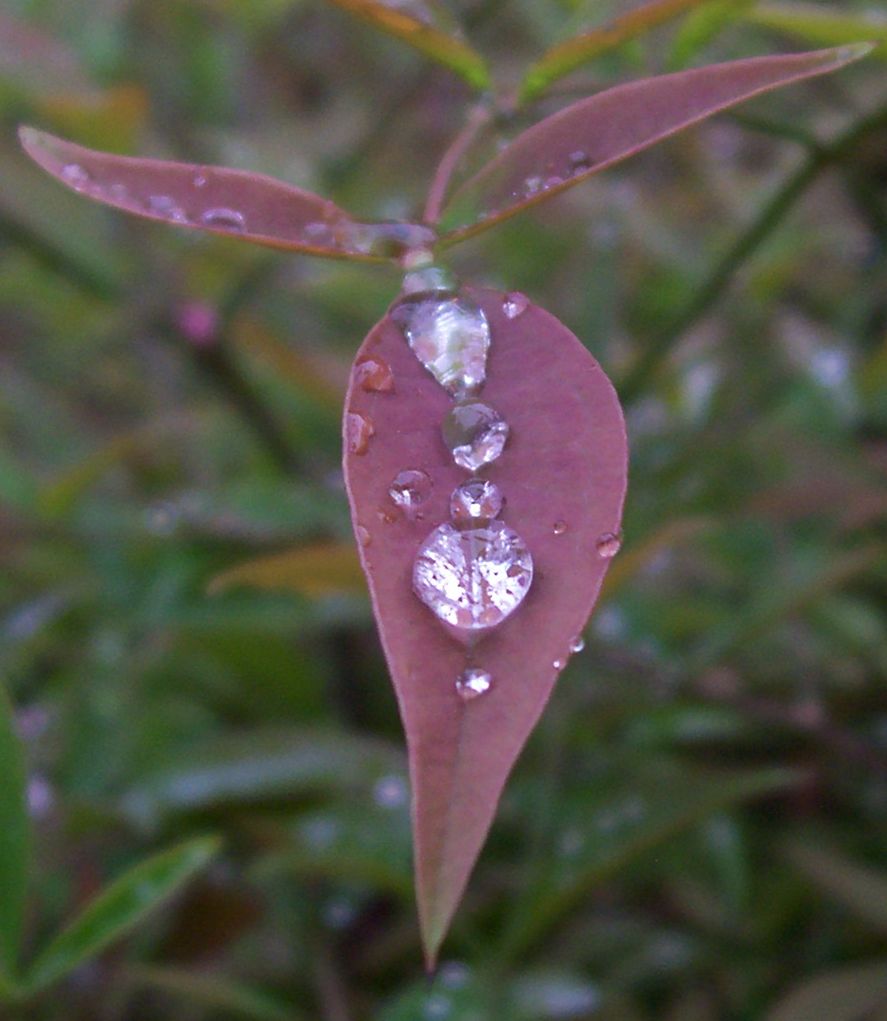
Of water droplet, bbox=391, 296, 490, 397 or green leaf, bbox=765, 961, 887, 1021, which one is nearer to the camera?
water droplet, bbox=391, 296, 490, 397

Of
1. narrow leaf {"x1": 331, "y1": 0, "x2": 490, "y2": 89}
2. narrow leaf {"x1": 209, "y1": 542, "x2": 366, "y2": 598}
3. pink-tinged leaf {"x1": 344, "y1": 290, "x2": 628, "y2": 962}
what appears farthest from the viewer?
narrow leaf {"x1": 209, "y1": 542, "x2": 366, "y2": 598}

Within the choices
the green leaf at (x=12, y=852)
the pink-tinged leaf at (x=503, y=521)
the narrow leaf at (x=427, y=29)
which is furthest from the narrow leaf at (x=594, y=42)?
the green leaf at (x=12, y=852)

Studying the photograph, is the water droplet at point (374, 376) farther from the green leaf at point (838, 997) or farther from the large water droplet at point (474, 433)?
the green leaf at point (838, 997)

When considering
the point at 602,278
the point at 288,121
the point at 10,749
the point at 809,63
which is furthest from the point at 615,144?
the point at 288,121

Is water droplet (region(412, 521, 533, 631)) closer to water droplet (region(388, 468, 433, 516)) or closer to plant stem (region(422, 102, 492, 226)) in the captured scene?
water droplet (region(388, 468, 433, 516))

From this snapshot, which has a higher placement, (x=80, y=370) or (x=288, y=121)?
(x=288, y=121)

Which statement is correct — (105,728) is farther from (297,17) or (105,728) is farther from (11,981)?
(297,17)

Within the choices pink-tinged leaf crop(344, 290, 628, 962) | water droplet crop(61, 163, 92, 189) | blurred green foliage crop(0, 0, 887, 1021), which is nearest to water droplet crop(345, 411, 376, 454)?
pink-tinged leaf crop(344, 290, 628, 962)
